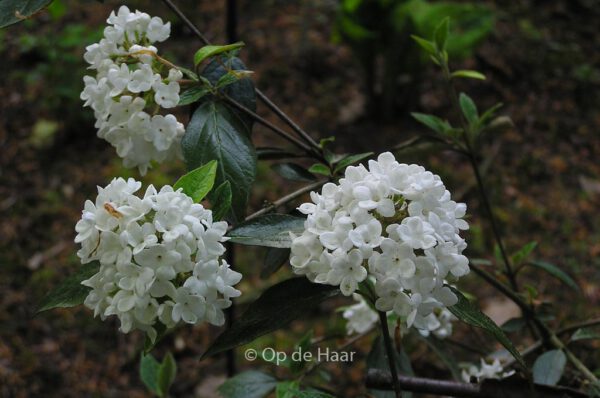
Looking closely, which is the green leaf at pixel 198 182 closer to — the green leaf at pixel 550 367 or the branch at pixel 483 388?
the branch at pixel 483 388

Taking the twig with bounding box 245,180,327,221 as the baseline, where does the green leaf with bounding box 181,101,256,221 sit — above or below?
above

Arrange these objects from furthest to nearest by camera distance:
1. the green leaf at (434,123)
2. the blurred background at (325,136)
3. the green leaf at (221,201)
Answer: the blurred background at (325,136) → the green leaf at (434,123) → the green leaf at (221,201)

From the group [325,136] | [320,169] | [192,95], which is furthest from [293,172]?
[325,136]

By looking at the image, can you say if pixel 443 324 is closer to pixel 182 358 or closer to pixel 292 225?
pixel 292 225

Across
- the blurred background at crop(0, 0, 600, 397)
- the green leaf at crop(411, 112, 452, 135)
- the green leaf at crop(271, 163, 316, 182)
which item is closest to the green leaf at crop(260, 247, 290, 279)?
the green leaf at crop(271, 163, 316, 182)

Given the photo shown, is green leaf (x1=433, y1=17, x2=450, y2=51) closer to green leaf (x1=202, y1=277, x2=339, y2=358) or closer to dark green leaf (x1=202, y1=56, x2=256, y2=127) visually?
dark green leaf (x1=202, y1=56, x2=256, y2=127)

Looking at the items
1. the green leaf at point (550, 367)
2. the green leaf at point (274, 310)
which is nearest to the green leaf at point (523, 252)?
the green leaf at point (550, 367)
